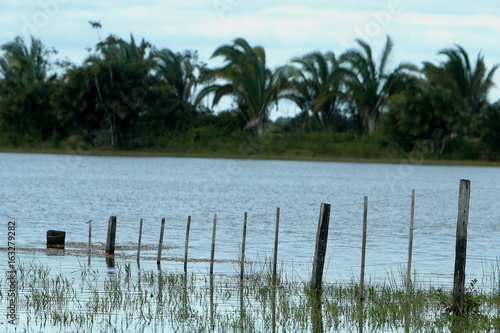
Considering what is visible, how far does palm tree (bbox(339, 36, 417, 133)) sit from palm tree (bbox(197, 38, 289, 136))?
5506mm

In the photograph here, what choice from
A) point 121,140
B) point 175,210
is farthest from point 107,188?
point 121,140

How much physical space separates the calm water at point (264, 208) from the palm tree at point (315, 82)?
5.70 metres

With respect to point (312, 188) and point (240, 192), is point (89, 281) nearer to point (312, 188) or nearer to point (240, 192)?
point (240, 192)

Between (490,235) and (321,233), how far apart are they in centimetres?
1440

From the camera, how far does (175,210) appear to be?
34.1 metres

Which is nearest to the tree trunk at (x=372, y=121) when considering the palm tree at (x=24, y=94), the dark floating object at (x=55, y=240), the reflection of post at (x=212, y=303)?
the palm tree at (x=24, y=94)

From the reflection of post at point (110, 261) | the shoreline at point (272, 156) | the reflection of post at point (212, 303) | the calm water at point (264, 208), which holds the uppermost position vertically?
the shoreline at point (272, 156)

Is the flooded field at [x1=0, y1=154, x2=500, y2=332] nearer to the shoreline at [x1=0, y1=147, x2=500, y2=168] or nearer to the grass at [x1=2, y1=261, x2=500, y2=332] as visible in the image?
the grass at [x1=2, y1=261, x2=500, y2=332]

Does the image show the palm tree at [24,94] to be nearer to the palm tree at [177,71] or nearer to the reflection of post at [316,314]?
the palm tree at [177,71]

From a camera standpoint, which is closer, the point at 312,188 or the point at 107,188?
the point at 107,188

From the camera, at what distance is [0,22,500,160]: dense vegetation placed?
62.8m

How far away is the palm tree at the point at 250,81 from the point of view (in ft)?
217

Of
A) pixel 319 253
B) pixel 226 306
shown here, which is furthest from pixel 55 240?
pixel 319 253

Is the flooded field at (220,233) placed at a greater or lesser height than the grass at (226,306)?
lesser
